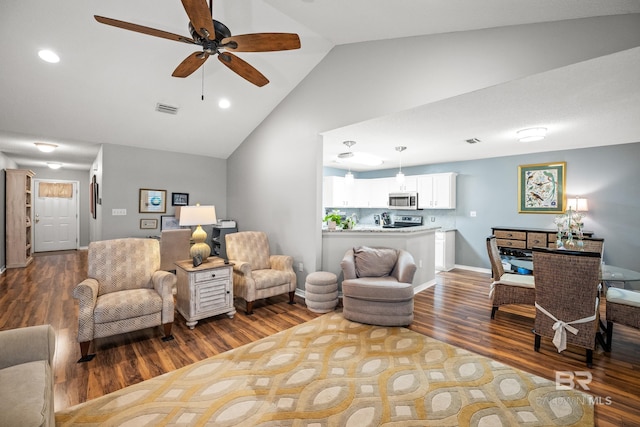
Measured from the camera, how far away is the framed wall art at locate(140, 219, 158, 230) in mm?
5219

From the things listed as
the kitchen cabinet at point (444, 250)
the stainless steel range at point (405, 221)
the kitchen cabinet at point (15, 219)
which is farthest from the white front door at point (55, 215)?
the kitchen cabinet at point (444, 250)

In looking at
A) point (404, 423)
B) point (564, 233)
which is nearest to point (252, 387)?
point (404, 423)

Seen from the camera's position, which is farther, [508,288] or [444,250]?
[444,250]

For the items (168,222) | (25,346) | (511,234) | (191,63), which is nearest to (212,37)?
(191,63)

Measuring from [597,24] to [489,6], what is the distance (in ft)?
2.57

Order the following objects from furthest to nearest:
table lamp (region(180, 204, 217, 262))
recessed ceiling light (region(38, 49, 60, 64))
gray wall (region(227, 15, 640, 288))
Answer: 1. table lamp (region(180, 204, 217, 262))
2. recessed ceiling light (region(38, 49, 60, 64))
3. gray wall (region(227, 15, 640, 288))

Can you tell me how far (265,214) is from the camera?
4938 millimetres

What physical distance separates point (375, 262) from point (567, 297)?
6.16 feet

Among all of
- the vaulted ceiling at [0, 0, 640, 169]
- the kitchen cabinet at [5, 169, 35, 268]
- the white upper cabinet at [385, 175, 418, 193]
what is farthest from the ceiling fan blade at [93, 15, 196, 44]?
the kitchen cabinet at [5, 169, 35, 268]

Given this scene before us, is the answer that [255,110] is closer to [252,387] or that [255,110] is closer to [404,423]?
[252,387]

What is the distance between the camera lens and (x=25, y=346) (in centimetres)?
159

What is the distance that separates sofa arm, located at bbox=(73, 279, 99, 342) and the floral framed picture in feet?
22.0

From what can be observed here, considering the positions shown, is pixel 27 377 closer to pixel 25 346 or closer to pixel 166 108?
pixel 25 346

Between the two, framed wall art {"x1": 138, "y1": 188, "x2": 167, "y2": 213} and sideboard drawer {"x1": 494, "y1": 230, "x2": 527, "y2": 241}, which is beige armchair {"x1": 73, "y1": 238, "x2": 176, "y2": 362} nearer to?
framed wall art {"x1": 138, "y1": 188, "x2": 167, "y2": 213}
